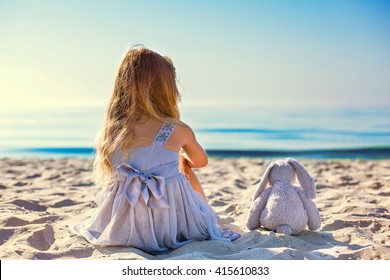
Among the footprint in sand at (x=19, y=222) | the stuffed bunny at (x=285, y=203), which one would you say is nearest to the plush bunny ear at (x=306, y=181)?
the stuffed bunny at (x=285, y=203)

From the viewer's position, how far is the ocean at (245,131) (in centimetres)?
1080

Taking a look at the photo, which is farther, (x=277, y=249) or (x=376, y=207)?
(x=376, y=207)

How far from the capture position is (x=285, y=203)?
2.97 m

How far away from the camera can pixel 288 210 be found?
296cm

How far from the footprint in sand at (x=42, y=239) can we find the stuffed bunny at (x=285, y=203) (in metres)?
1.15

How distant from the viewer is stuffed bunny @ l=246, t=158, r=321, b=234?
9.71 ft

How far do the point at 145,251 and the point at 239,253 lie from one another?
0.53 m

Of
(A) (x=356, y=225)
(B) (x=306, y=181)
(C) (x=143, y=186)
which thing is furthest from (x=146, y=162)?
(A) (x=356, y=225)

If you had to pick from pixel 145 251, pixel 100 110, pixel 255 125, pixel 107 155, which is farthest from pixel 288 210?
pixel 100 110

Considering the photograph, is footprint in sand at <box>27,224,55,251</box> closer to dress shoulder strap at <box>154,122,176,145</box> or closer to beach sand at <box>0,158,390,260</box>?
beach sand at <box>0,158,390,260</box>

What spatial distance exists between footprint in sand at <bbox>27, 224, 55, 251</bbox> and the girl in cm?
21

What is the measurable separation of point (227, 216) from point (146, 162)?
3.26ft

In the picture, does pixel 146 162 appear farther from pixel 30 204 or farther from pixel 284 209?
pixel 30 204

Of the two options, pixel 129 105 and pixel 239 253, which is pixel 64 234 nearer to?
pixel 129 105
